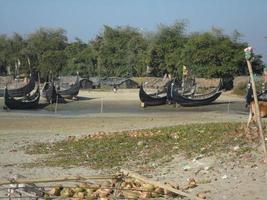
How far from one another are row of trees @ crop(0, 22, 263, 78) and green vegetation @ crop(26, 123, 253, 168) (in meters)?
41.3

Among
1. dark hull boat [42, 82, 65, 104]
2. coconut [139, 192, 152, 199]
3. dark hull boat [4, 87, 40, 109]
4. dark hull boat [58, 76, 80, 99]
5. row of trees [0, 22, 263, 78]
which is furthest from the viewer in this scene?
row of trees [0, 22, 263, 78]

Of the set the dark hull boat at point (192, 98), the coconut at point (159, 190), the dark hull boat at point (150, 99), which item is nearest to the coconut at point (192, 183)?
the coconut at point (159, 190)

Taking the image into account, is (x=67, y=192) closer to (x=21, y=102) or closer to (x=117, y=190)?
(x=117, y=190)

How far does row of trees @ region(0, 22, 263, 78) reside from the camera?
57775 mm

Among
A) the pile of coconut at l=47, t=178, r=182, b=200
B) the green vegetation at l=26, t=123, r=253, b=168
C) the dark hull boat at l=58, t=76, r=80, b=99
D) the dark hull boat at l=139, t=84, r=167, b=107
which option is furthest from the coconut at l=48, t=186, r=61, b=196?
the dark hull boat at l=58, t=76, r=80, b=99

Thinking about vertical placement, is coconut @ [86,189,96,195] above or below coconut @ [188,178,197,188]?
above

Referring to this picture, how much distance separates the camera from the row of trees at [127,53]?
190 feet

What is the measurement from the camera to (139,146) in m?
15.1

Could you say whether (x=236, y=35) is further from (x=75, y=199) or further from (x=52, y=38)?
(x=75, y=199)

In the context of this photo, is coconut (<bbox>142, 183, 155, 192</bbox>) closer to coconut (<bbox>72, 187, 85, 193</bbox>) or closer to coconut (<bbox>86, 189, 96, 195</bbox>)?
coconut (<bbox>86, 189, 96, 195</bbox>)

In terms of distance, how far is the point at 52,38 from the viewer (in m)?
94.2

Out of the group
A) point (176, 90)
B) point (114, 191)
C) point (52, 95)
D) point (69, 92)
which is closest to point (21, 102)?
point (52, 95)

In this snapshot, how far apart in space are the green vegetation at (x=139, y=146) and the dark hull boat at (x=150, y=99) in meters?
23.9

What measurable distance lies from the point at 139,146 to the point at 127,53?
61.1 m
